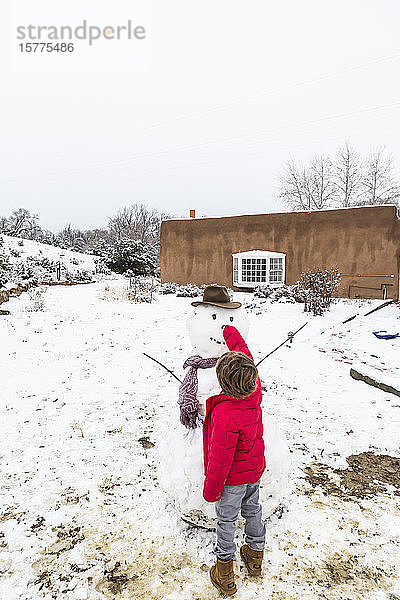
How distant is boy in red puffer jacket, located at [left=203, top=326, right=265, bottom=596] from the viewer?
7.14ft

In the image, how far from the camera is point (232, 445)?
7.16ft

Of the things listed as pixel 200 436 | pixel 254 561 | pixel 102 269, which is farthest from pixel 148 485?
pixel 102 269

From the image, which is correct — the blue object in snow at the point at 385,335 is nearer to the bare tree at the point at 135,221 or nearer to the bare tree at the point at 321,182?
the bare tree at the point at 321,182

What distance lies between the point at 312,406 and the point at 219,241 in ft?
45.2

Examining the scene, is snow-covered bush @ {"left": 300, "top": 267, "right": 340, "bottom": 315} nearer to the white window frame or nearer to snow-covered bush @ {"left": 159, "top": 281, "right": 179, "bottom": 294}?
the white window frame

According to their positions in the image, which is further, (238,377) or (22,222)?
(22,222)

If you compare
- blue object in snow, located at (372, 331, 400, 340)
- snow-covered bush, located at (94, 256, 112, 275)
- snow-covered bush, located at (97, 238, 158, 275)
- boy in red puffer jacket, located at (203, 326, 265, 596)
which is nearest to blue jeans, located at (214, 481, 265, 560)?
boy in red puffer jacket, located at (203, 326, 265, 596)

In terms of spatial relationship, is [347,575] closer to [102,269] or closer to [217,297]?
[217,297]

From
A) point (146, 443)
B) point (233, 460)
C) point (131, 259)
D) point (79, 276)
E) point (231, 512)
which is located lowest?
point (146, 443)

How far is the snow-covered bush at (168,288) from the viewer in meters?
18.3

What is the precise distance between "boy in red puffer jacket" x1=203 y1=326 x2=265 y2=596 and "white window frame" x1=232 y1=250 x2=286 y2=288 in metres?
14.6

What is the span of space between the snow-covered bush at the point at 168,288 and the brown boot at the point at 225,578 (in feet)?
Answer: 52.7

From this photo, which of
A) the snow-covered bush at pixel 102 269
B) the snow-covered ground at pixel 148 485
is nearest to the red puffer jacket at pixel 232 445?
the snow-covered ground at pixel 148 485

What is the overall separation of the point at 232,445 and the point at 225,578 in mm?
832
